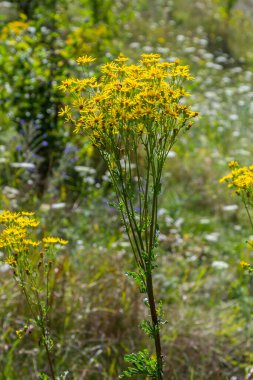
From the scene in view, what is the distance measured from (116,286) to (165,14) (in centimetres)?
1018

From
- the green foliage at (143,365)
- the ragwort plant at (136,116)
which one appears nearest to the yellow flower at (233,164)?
the ragwort plant at (136,116)

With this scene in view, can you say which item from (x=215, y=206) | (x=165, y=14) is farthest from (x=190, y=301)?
(x=165, y=14)

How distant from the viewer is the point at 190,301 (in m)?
3.97

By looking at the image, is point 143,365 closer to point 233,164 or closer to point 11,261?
point 11,261

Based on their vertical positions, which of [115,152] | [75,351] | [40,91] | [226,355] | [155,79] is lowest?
[226,355]

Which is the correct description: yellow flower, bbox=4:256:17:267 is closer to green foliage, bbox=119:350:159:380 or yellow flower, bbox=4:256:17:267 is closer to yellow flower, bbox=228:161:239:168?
green foliage, bbox=119:350:159:380

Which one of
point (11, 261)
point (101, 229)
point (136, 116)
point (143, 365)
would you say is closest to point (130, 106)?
point (136, 116)

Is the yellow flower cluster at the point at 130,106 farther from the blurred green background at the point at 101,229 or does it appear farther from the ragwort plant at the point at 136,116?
the blurred green background at the point at 101,229

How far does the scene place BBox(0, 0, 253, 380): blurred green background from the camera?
324cm

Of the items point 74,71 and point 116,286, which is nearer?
point 116,286

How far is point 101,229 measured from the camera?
4.62 meters

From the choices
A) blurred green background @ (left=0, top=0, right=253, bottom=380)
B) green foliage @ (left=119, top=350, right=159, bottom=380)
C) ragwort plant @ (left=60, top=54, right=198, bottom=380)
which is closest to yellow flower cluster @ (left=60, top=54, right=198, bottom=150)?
ragwort plant @ (left=60, top=54, right=198, bottom=380)

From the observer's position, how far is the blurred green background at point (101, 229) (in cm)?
324

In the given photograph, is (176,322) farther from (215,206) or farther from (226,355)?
(215,206)
